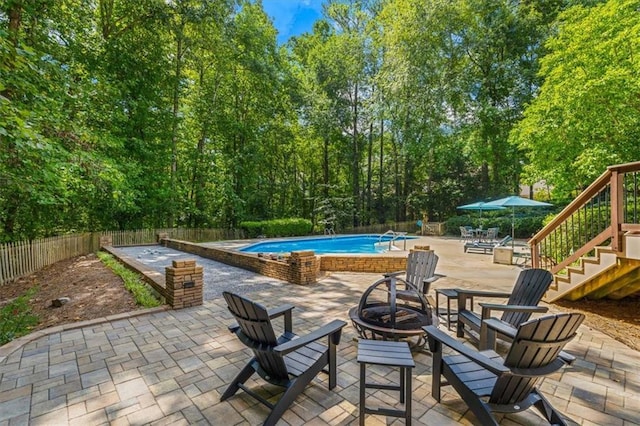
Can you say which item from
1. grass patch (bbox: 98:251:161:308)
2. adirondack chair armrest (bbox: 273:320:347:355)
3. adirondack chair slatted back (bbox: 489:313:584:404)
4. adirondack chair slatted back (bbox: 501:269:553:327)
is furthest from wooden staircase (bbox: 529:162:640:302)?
grass patch (bbox: 98:251:161:308)

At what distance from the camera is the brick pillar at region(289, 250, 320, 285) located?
19.3ft

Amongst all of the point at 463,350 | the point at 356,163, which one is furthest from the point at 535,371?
the point at 356,163

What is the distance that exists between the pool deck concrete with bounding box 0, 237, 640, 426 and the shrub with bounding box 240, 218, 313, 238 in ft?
41.2

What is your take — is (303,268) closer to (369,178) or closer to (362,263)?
(362,263)

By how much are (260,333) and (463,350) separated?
57.1 inches

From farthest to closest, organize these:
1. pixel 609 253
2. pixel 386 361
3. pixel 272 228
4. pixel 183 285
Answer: pixel 272 228, pixel 183 285, pixel 609 253, pixel 386 361

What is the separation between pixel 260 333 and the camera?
6.86ft

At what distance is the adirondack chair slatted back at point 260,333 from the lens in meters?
2.03

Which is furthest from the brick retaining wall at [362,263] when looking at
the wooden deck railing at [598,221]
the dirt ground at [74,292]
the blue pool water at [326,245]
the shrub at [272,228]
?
the shrub at [272,228]

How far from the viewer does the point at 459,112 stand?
58.0ft

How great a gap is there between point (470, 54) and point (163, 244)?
64.4 feet

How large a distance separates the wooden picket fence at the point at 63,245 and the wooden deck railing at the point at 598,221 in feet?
40.9

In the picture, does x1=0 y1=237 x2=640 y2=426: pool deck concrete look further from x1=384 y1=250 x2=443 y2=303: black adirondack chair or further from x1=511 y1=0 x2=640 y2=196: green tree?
x1=511 y1=0 x2=640 y2=196: green tree

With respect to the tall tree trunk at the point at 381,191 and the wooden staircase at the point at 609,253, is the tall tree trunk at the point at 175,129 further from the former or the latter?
the wooden staircase at the point at 609,253
